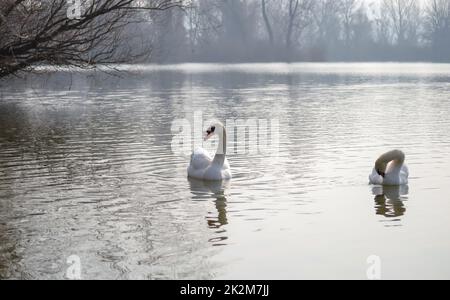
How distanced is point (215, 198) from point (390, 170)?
3090 millimetres

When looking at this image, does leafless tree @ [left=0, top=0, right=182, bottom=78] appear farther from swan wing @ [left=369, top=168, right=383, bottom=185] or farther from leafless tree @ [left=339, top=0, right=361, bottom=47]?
leafless tree @ [left=339, top=0, right=361, bottom=47]

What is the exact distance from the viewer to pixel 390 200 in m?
11.7

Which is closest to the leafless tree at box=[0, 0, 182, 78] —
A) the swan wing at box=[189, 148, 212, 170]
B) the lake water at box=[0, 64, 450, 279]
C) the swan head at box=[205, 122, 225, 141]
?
the lake water at box=[0, 64, 450, 279]

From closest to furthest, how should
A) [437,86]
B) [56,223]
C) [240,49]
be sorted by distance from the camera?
1. [56,223]
2. [437,86]
3. [240,49]

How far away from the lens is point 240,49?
9100 cm

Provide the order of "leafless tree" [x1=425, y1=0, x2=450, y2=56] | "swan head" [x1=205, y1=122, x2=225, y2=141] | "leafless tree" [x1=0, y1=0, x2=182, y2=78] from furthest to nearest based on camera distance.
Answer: "leafless tree" [x1=425, y1=0, x2=450, y2=56]
"leafless tree" [x1=0, y1=0, x2=182, y2=78]
"swan head" [x1=205, y1=122, x2=225, y2=141]

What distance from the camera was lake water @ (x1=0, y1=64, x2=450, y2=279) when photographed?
27.6ft

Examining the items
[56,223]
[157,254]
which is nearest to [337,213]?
[157,254]

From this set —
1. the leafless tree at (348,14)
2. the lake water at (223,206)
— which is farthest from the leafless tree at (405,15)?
the lake water at (223,206)

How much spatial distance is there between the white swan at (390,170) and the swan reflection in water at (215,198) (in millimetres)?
2583

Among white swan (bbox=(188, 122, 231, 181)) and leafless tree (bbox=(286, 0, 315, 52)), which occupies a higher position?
leafless tree (bbox=(286, 0, 315, 52))

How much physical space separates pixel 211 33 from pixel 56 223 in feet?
308

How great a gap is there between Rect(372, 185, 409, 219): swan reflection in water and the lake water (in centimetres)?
3

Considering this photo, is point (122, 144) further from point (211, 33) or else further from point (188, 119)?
point (211, 33)
